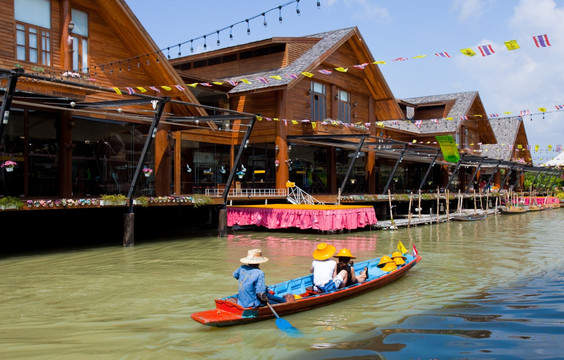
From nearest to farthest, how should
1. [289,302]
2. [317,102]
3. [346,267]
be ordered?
[289,302]
[346,267]
[317,102]

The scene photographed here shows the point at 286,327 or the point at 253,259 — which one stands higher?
the point at 253,259

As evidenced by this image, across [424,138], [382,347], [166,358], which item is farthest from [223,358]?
[424,138]

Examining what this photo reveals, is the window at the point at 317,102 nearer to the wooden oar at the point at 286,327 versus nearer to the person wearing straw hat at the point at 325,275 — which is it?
the person wearing straw hat at the point at 325,275

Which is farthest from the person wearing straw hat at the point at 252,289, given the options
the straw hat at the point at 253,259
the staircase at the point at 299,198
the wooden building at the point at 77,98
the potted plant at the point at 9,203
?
the staircase at the point at 299,198

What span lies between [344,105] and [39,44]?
21899mm

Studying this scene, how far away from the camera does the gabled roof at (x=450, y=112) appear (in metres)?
51.3

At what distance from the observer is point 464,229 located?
1258 inches

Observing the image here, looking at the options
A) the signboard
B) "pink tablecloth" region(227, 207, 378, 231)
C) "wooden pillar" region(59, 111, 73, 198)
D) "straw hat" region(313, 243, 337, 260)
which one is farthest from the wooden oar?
the signboard

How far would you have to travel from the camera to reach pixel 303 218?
88.9ft

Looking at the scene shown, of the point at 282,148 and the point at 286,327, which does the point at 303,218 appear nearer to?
the point at 282,148

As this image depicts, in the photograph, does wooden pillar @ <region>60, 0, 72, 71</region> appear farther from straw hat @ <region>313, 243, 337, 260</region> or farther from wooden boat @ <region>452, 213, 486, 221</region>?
wooden boat @ <region>452, 213, 486, 221</region>

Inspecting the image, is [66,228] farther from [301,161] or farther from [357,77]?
[357,77]

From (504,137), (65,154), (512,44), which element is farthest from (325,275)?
(504,137)

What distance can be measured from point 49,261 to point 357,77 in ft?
88.2
